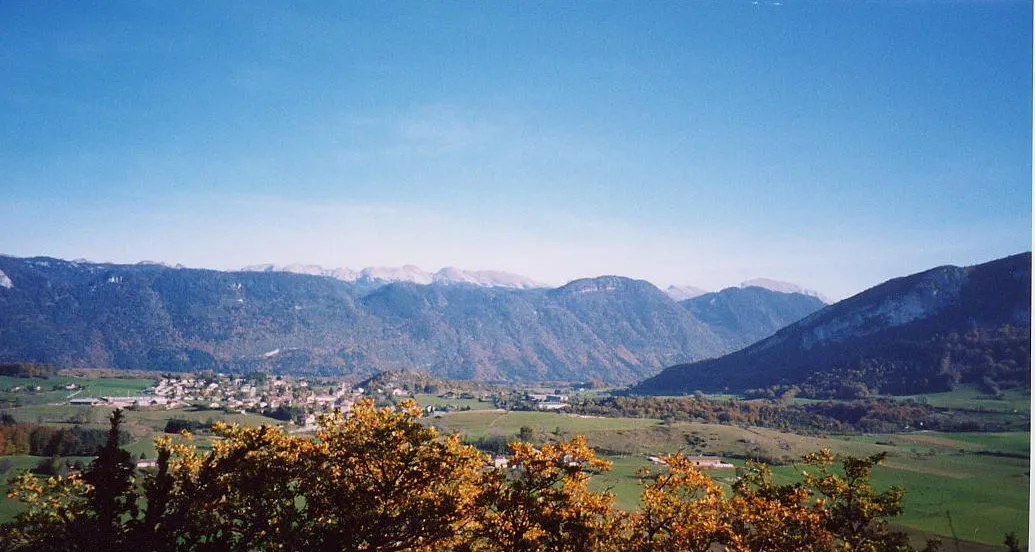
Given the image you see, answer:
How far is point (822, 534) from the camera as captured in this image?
898cm

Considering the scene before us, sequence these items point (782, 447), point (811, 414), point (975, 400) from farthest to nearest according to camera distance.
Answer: point (811, 414) → point (975, 400) → point (782, 447)

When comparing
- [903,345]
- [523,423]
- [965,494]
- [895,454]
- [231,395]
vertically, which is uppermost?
[903,345]

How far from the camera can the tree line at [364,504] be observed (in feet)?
24.3

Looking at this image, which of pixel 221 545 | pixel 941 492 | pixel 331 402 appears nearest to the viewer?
pixel 221 545

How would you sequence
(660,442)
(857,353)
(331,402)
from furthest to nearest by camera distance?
(857,353) → (331,402) → (660,442)

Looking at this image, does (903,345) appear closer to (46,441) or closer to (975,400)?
(975,400)

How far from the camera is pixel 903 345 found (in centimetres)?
10794

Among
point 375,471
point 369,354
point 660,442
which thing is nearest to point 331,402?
point 660,442

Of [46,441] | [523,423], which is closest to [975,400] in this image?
[523,423]

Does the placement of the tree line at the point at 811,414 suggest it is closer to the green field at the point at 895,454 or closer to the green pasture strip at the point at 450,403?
the green field at the point at 895,454

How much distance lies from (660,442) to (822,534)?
5231cm

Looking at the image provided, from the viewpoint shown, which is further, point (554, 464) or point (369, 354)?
point (369, 354)

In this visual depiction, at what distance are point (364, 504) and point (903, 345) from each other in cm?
12552

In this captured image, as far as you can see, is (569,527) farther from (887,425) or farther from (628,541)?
(887,425)
